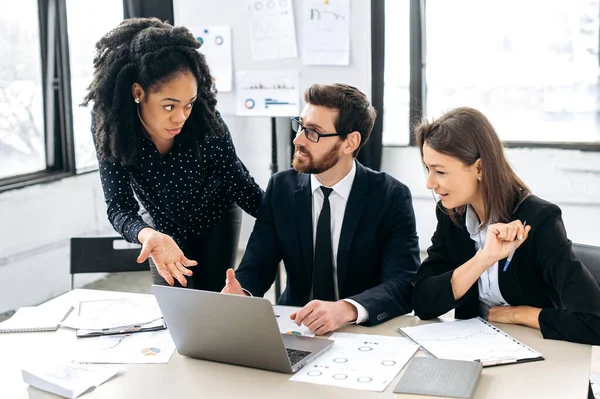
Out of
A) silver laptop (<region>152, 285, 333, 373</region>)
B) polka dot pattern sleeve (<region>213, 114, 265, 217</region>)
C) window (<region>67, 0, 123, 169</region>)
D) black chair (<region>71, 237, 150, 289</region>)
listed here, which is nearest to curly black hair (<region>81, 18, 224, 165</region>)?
polka dot pattern sleeve (<region>213, 114, 265, 217</region>)

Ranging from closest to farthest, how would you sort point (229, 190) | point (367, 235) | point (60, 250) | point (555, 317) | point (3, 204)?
point (555, 317) < point (367, 235) < point (229, 190) < point (3, 204) < point (60, 250)

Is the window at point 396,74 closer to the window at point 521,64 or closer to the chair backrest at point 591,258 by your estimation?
the window at point 521,64

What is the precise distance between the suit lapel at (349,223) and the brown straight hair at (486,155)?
0.35 metres

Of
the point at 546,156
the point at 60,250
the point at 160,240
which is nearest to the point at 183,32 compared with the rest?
the point at 160,240

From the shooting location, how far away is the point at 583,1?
4266mm

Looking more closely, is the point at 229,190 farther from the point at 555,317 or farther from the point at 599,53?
the point at 599,53

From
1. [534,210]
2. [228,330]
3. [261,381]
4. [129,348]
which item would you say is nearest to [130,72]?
[129,348]

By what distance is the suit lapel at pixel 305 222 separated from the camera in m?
2.15

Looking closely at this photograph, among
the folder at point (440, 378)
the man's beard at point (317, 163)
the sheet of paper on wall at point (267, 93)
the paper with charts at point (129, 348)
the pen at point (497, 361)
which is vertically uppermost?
the sheet of paper on wall at point (267, 93)

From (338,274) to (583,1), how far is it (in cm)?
303

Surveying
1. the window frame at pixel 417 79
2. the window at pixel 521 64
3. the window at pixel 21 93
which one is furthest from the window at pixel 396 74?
the window at pixel 21 93

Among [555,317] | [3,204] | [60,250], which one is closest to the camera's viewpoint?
[555,317]

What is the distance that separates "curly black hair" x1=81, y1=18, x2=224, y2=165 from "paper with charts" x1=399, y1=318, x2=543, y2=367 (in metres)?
1.04

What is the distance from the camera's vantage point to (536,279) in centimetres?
179
